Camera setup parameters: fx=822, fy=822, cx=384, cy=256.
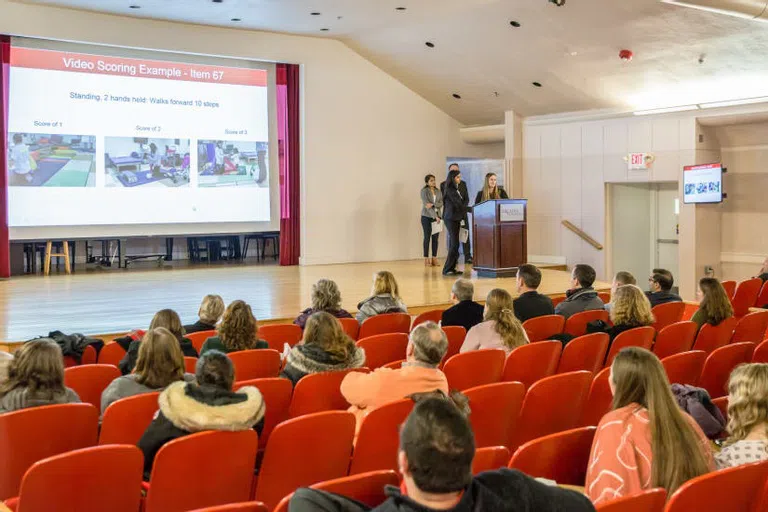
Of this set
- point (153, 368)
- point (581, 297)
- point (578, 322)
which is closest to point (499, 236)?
point (581, 297)

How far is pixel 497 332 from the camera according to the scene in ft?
15.1

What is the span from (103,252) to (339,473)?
10.7m

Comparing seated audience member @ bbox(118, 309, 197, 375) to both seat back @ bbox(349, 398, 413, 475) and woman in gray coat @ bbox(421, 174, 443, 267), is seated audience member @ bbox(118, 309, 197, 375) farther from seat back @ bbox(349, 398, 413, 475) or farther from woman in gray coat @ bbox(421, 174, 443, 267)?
woman in gray coat @ bbox(421, 174, 443, 267)

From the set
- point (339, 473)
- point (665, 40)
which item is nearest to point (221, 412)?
point (339, 473)

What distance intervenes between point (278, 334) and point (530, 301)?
5.82 feet

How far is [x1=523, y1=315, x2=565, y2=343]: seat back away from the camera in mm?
5332

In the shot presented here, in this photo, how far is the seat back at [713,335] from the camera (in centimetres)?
516

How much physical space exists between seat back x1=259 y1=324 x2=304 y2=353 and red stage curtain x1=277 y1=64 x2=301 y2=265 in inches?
299

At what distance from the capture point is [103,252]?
1277 centimetres

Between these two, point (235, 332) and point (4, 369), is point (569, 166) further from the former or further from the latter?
point (4, 369)

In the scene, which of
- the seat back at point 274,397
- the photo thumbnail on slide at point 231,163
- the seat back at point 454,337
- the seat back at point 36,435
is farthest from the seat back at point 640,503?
the photo thumbnail on slide at point 231,163

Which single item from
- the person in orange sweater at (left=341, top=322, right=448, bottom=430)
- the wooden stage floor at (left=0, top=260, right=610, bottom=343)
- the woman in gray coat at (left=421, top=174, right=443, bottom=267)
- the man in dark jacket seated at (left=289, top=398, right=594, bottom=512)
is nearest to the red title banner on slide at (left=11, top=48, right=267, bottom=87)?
the wooden stage floor at (left=0, top=260, right=610, bottom=343)

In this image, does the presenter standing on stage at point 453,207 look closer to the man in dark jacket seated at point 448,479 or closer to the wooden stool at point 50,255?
the wooden stool at point 50,255

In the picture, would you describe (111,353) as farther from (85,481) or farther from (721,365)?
(721,365)
